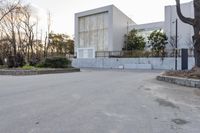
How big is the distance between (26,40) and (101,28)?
12.5m

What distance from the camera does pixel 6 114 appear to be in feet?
14.7

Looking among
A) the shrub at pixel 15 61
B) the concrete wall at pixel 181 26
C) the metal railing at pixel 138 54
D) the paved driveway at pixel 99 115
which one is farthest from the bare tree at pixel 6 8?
the concrete wall at pixel 181 26

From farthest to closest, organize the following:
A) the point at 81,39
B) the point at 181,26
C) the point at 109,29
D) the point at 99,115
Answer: the point at 81,39 < the point at 109,29 < the point at 181,26 < the point at 99,115

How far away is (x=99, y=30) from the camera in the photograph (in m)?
34.2

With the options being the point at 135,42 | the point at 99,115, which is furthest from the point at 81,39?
the point at 99,115

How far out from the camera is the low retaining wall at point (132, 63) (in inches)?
1014

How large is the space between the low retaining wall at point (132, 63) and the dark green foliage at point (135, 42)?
5602mm

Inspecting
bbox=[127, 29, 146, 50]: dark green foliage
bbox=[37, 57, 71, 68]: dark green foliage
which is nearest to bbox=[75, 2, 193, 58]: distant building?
bbox=[127, 29, 146, 50]: dark green foliage

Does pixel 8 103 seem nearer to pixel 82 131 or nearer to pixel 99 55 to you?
pixel 82 131

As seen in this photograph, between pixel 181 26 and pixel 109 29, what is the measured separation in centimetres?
1102

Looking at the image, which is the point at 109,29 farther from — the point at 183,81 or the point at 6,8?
the point at 183,81

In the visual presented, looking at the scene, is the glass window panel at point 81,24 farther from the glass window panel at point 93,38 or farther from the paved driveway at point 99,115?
the paved driveway at point 99,115

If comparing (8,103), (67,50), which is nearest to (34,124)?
(8,103)

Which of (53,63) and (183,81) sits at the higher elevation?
(53,63)
